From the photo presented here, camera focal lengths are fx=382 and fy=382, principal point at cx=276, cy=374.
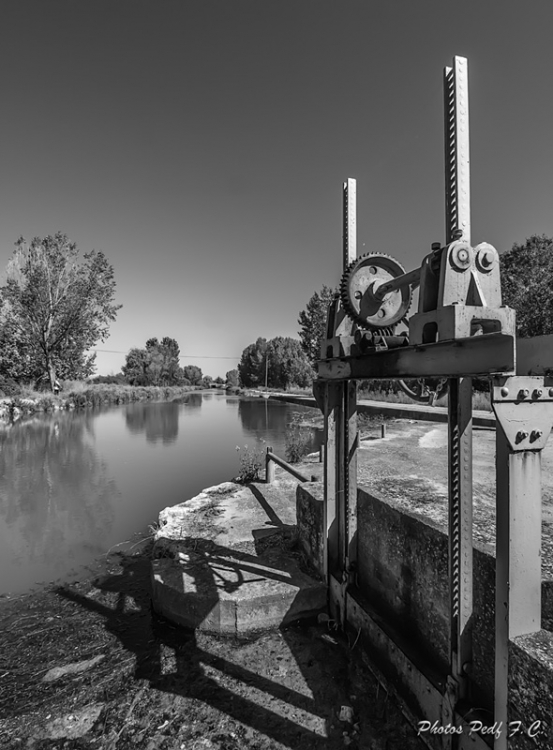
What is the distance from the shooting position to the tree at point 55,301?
27578mm

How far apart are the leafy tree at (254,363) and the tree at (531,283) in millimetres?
49209

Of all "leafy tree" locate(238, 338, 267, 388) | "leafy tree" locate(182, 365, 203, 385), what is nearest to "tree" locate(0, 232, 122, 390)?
"leafy tree" locate(238, 338, 267, 388)

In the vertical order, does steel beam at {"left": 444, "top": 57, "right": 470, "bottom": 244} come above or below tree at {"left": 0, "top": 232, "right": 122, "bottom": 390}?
below

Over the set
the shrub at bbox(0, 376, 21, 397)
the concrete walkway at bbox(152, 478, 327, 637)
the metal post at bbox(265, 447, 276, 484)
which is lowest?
the concrete walkway at bbox(152, 478, 327, 637)

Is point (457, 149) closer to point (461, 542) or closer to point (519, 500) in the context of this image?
point (519, 500)

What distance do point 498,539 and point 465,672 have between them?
0.92 meters

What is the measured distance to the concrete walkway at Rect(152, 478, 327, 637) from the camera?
3.17m

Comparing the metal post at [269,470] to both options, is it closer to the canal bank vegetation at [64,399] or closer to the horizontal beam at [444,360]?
the horizontal beam at [444,360]

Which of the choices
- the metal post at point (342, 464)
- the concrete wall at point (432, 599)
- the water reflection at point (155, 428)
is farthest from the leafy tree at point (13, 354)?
the metal post at point (342, 464)

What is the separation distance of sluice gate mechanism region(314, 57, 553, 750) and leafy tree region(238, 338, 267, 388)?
6604 cm

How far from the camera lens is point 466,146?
1.99 m

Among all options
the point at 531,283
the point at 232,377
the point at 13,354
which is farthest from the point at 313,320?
the point at 232,377

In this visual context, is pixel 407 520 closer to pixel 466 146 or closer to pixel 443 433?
pixel 466 146

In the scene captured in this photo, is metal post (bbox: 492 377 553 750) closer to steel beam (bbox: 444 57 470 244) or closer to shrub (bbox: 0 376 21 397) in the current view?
steel beam (bbox: 444 57 470 244)
